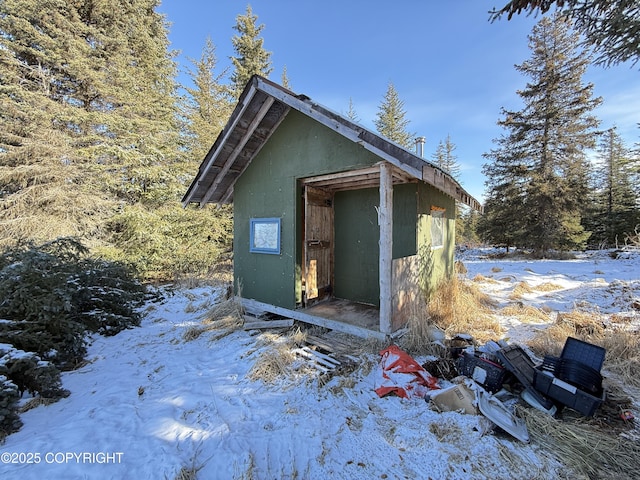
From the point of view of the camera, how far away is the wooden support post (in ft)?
13.2

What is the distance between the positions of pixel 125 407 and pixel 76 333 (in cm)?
210

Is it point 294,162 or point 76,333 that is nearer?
point 76,333

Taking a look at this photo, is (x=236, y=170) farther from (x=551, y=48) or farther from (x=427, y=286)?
(x=551, y=48)

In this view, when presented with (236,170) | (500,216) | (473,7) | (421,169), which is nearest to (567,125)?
(500,216)

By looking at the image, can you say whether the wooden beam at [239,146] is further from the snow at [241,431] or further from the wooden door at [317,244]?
the snow at [241,431]

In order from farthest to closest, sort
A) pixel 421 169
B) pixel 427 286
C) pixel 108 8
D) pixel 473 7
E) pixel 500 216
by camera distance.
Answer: pixel 500 216 < pixel 108 8 < pixel 427 286 < pixel 473 7 < pixel 421 169

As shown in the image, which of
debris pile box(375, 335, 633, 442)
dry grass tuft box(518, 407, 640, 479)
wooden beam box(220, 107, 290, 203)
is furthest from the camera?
wooden beam box(220, 107, 290, 203)

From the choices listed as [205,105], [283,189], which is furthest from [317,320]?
[205,105]

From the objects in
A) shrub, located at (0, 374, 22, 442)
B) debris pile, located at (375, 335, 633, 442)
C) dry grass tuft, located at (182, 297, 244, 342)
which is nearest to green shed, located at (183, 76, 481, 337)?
dry grass tuft, located at (182, 297, 244, 342)

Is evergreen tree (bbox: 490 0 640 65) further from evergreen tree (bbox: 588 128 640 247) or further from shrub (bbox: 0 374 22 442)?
evergreen tree (bbox: 588 128 640 247)

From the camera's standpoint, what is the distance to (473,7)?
4.57 meters

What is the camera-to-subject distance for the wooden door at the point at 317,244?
218 inches

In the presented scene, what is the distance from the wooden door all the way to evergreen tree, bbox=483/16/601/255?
1369 centimetres

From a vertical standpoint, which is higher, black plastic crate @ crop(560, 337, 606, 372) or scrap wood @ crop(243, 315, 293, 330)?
black plastic crate @ crop(560, 337, 606, 372)
